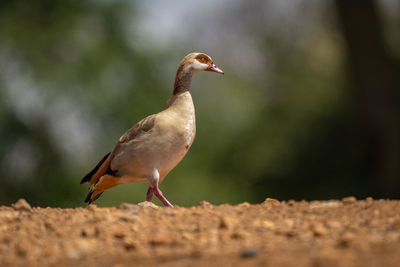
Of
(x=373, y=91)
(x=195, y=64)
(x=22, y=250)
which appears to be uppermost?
(x=373, y=91)

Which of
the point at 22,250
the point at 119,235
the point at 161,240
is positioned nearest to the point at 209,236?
the point at 161,240

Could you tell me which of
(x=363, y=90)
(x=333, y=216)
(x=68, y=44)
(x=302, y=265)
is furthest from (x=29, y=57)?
(x=302, y=265)

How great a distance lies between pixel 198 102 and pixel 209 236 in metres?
19.8

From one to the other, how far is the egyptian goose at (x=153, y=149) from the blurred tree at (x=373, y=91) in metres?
8.84

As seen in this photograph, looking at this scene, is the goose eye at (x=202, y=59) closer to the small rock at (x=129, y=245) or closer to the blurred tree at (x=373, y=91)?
the small rock at (x=129, y=245)

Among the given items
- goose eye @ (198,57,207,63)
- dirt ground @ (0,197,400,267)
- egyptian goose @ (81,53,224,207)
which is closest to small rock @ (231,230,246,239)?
dirt ground @ (0,197,400,267)

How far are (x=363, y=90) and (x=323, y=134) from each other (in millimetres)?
4752

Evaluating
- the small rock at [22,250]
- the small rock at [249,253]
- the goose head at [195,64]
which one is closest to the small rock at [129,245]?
the small rock at [22,250]

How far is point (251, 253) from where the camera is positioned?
402 cm

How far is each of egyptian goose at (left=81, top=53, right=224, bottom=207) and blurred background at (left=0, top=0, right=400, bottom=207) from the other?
1035cm

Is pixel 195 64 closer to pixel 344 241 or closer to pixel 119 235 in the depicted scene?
pixel 119 235

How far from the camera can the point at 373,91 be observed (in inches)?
619

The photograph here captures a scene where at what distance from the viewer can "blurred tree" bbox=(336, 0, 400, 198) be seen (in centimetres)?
1562

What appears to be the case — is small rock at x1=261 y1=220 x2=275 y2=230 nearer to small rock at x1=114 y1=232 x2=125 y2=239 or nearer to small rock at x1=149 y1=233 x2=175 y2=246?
small rock at x1=149 y1=233 x2=175 y2=246
